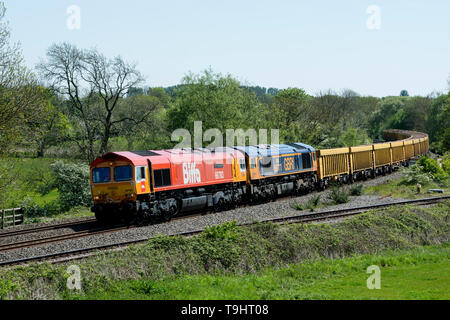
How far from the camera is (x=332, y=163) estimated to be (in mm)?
40750

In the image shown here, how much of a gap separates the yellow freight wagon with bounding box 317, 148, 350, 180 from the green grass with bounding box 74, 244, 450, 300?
74.1 ft

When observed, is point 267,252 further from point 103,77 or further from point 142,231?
point 103,77

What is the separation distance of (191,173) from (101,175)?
4.97 m

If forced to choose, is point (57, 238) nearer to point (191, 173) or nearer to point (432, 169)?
point (191, 173)

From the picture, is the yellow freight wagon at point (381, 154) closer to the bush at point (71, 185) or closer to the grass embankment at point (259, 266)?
the grass embankment at point (259, 266)

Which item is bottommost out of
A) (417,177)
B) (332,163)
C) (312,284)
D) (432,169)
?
(312,284)

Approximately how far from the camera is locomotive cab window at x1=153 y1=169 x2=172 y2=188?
80.7ft

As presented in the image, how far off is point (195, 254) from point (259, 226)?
385 centimetres

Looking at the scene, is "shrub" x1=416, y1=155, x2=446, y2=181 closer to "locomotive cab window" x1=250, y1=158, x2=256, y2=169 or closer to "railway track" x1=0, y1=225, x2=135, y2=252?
"locomotive cab window" x1=250, y1=158, x2=256, y2=169

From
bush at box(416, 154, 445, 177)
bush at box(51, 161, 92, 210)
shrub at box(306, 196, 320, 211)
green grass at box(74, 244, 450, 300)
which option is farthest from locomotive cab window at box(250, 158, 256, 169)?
bush at box(416, 154, 445, 177)

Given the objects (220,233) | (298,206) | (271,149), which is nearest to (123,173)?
(220,233)

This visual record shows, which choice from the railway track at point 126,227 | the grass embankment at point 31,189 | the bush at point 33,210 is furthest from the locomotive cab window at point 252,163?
the bush at point 33,210

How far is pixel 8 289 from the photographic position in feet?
38.4

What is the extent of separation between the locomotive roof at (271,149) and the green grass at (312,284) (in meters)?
15.9
